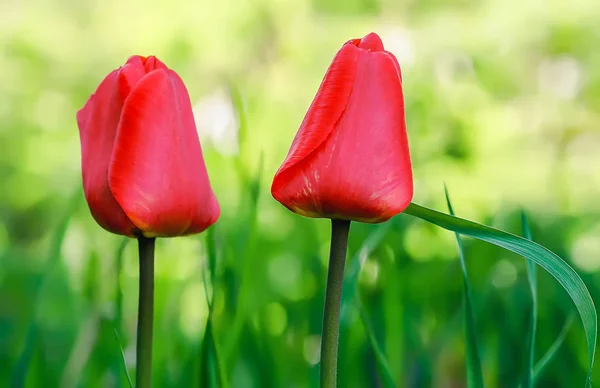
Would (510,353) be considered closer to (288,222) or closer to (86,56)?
(288,222)

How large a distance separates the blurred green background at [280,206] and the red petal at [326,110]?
0.72 ft

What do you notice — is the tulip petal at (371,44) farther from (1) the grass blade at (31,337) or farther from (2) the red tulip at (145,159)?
(1) the grass blade at (31,337)

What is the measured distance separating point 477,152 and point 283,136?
0.68 metres

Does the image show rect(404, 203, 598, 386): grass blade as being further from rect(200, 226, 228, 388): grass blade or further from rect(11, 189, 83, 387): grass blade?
rect(11, 189, 83, 387): grass blade

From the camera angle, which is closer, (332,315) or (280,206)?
(332,315)

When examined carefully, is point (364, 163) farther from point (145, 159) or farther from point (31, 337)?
point (31, 337)

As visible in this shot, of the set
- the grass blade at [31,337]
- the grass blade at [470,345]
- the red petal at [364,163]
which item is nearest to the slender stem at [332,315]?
the red petal at [364,163]

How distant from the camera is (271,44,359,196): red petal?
0.41 m

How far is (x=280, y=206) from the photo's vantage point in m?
2.02

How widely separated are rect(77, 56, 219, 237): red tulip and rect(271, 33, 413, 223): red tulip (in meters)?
0.07

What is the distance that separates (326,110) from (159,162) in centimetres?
11

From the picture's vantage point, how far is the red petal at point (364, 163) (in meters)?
0.41

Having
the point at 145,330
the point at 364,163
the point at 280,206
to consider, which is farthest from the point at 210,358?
the point at 280,206

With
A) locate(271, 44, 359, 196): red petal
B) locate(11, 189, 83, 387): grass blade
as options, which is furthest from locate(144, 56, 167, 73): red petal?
locate(11, 189, 83, 387): grass blade
